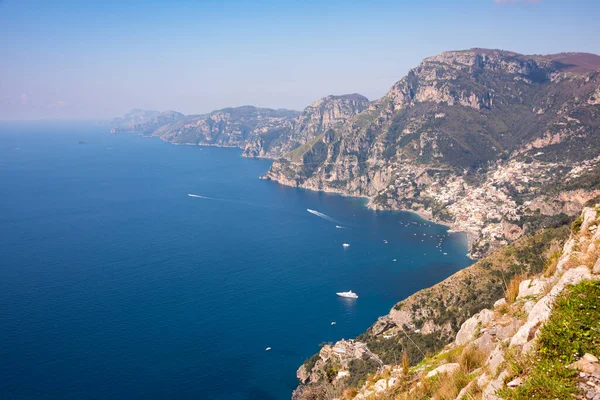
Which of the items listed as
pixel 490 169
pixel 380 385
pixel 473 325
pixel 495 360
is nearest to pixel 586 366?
pixel 495 360

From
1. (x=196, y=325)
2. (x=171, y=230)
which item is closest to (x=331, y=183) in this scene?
(x=171, y=230)

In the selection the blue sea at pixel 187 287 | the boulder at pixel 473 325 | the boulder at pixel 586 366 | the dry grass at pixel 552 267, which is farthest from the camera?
the blue sea at pixel 187 287

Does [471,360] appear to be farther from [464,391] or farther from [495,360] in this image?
[464,391]

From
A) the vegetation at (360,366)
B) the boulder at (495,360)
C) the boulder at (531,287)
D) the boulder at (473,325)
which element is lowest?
the vegetation at (360,366)

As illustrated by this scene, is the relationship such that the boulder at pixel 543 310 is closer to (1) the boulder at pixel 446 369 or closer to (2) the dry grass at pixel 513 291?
(1) the boulder at pixel 446 369

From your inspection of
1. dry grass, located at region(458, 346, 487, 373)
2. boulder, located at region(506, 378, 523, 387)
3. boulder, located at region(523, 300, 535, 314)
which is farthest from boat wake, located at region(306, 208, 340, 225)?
boulder, located at region(506, 378, 523, 387)

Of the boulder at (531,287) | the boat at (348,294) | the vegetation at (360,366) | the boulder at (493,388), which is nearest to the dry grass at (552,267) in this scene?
the boulder at (531,287)

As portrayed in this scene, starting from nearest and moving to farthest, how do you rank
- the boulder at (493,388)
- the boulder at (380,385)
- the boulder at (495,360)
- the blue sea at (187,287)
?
the boulder at (493,388) → the boulder at (495,360) → the boulder at (380,385) → the blue sea at (187,287)
